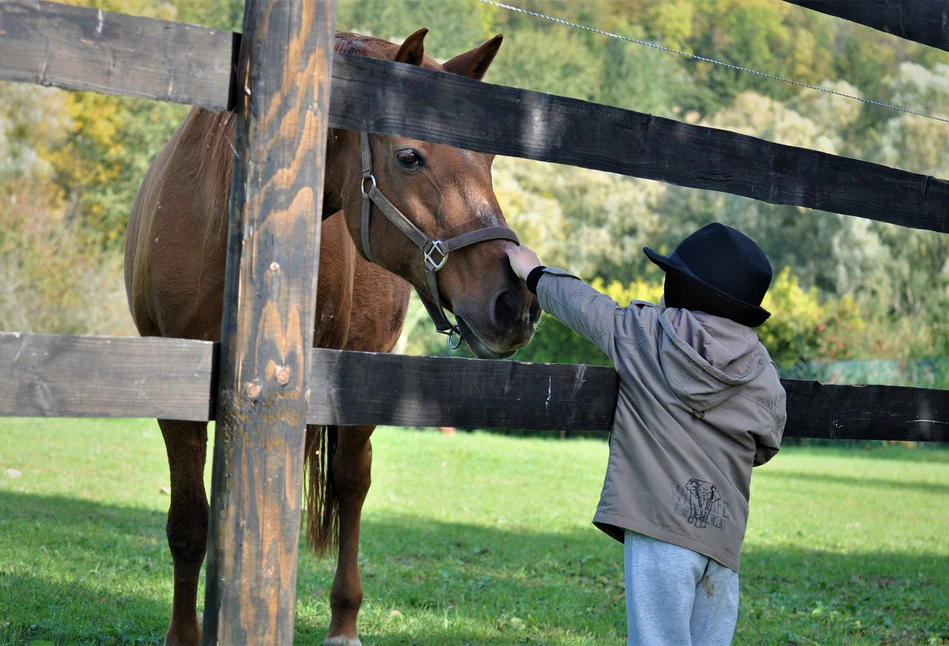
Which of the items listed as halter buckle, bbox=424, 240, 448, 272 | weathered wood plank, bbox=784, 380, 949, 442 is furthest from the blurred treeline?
halter buckle, bbox=424, 240, 448, 272

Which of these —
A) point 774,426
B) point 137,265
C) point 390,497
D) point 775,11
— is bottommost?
point 390,497

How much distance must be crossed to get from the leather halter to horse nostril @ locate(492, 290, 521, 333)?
0.63 feet

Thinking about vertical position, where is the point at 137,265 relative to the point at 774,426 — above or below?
above

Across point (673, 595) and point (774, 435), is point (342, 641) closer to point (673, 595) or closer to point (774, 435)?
point (673, 595)

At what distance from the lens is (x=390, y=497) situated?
1070 centimetres

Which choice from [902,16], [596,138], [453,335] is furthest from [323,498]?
[902,16]

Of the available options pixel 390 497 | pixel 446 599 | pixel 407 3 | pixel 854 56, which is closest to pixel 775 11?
pixel 854 56

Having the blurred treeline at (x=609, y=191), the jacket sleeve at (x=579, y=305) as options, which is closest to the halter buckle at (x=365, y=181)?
the jacket sleeve at (x=579, y=305)

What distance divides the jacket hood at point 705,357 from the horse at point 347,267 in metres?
0.49

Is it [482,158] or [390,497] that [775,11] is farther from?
[482,158]

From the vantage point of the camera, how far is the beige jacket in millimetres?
2666

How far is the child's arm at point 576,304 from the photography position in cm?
271

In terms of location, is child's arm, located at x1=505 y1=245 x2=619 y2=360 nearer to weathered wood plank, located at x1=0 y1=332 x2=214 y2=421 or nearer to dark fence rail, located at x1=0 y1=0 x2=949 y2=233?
dark fence rail, located at x1=0 y1=0 x2=949 y2=233

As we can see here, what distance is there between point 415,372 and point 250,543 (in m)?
0.62
